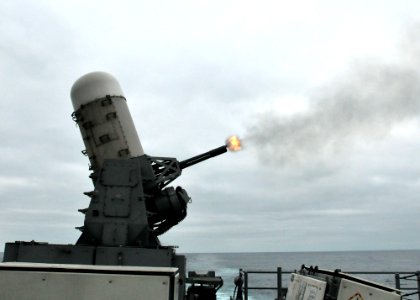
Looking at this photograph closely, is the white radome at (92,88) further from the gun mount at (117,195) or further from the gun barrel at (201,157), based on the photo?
the gun barrel at (201,157)

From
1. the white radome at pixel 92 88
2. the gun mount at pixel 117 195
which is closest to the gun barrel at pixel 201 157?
the gun mount at pixel 117 195

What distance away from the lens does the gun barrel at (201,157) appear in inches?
441

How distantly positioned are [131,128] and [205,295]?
4200 millimetres

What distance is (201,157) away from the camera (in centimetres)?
1155

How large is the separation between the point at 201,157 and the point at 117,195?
111 inches

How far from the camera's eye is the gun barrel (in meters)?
11.2

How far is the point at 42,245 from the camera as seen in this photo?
8.89 metres

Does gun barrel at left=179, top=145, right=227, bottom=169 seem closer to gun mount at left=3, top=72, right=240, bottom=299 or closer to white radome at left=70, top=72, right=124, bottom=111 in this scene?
gun mount at left=3, top=72, right=240, bottom=299

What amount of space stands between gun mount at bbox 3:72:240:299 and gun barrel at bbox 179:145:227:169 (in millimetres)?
25

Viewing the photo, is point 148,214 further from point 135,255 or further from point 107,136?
point 107,136

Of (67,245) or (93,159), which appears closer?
(67,245)

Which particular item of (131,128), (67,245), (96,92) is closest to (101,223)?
(67,245)

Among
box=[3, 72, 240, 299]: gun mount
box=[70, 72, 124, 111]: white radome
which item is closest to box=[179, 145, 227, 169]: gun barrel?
box=[3, 72, 240, 299]: gun mount

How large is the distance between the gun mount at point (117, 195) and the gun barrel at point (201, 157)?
0.08ft
